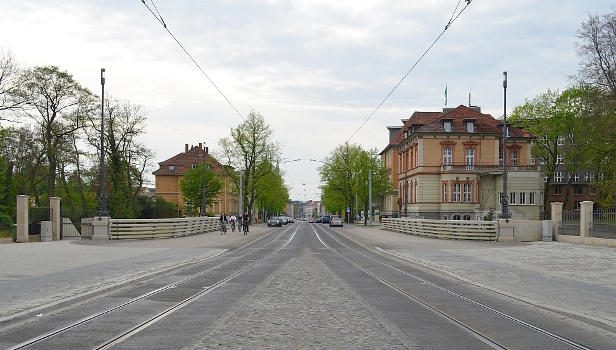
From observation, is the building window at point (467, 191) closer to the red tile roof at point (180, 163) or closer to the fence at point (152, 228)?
the fence at point (152, 228)

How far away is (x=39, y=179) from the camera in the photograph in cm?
5275

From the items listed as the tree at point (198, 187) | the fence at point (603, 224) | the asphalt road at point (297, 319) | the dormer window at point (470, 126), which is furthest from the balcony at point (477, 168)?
the asphalt road at point (297, 319)

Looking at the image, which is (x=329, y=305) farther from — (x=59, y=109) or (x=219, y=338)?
(x=59, y=109)

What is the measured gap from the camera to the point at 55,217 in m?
33.0

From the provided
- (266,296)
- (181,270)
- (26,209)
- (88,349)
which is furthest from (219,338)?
(26,209)

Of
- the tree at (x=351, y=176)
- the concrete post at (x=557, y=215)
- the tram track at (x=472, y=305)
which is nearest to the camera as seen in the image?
the tram track at (x=472, y=305)

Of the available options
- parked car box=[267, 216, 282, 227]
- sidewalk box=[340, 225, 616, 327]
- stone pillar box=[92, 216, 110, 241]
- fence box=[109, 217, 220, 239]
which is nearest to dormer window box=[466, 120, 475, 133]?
parked car box=[267, 216, 282, 227]

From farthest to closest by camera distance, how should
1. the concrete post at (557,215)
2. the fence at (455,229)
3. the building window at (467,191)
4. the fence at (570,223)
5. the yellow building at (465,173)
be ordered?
the building window at (467,191), the yellow building at (465,173), the fence at (455,229), the concrete post at (557,215), the fence at (570,223)

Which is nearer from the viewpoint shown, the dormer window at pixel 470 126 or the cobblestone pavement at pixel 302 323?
the cobblestone pavement at pixel 302 323

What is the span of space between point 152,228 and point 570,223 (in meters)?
23.6

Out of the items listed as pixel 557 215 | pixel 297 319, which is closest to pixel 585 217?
pixel 557 215

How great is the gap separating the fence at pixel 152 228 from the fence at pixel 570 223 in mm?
23350

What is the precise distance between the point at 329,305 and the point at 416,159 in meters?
60.7

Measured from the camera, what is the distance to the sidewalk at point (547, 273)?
11680mm
